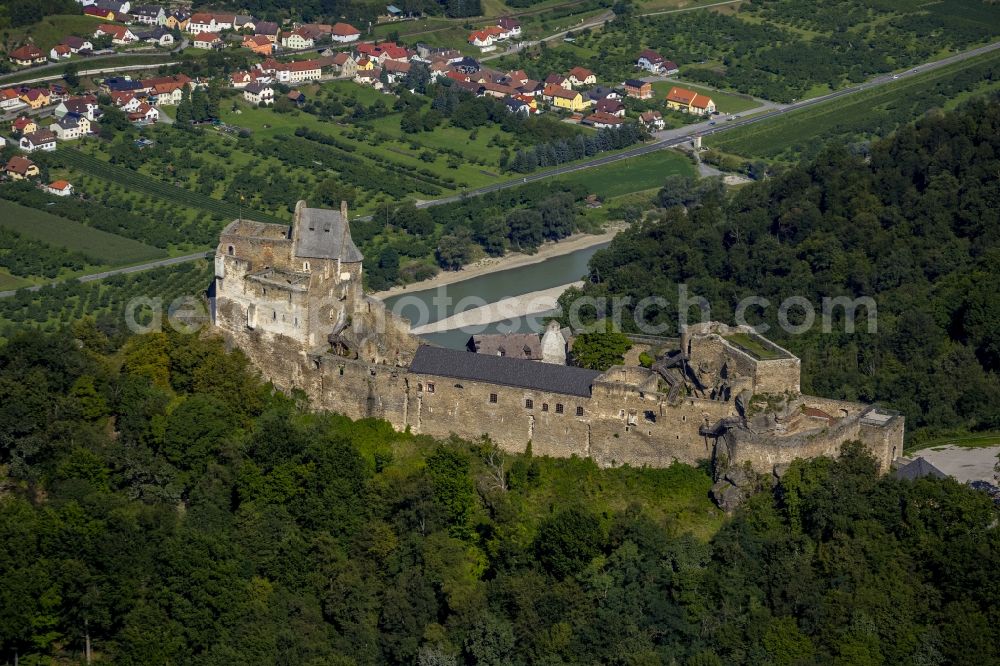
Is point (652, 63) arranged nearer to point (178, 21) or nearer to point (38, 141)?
point (178, 21)

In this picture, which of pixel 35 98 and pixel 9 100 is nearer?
pixel 35 98

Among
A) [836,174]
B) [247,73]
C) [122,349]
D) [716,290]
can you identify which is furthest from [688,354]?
[247,73]

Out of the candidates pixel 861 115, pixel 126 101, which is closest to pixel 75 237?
pixel 126 101

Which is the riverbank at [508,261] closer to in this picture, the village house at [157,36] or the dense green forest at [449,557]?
the dense green forest at [449,557]

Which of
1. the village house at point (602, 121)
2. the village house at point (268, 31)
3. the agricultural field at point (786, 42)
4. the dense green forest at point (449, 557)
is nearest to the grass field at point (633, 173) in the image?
the village house at point (602, 121)

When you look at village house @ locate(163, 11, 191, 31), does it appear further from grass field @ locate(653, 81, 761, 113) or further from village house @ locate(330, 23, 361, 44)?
grass field @ locate(653, 81, 761, 113)

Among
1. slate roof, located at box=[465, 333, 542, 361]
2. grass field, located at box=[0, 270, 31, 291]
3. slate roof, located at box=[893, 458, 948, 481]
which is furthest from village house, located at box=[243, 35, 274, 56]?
slate roof, located at box=[893, 458, 948, 481]

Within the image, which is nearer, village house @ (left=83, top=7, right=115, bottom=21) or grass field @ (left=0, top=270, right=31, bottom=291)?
grass field @ (left=0, top=270, right=31, bottom=291)

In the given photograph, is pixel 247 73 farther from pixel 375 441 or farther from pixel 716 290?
pixel 375 441
